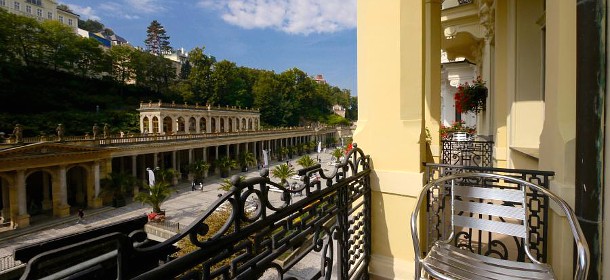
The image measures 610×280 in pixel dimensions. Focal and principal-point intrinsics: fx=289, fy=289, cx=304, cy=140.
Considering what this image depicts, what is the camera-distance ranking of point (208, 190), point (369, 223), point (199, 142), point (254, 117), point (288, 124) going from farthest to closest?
point (288, 124) → point (254, 117) → point (199, 142) → point (208, 190) → point (369, 223)

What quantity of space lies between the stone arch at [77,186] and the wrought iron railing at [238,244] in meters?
30.3

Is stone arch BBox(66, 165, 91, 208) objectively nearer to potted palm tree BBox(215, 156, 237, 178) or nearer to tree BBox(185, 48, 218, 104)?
potted palm tree BBox(215, 156, 237, 178)

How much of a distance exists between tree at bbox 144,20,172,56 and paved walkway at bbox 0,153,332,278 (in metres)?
67.3

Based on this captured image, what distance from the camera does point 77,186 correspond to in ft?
88.1

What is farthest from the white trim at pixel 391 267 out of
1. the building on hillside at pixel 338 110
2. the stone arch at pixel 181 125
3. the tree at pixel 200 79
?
the building on hillside at pixel 338 110

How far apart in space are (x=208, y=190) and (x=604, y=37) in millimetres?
31374

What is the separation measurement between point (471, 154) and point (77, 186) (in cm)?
3217

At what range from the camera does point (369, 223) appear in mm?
3564

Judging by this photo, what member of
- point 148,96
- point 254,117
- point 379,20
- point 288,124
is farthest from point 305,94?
point 379,20

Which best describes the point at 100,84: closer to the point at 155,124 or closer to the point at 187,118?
the point at 155,124

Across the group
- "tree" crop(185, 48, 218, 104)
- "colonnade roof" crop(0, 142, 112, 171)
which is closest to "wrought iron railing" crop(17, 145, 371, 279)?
"colonnade roof" crop(0, 142, 112, 171)

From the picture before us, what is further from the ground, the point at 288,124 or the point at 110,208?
the point at 288,124

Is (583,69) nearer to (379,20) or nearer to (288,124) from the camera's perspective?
(379,20)

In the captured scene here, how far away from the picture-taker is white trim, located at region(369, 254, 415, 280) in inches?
134
